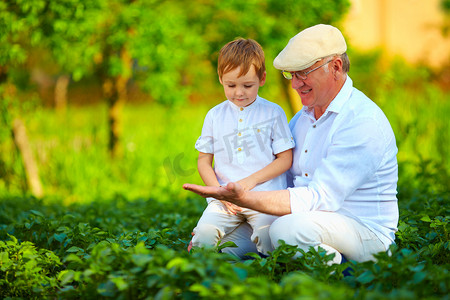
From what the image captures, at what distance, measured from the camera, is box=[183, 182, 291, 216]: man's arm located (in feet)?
8.72

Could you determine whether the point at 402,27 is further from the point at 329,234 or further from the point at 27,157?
the point at 329,234

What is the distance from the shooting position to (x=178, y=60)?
6.47 m

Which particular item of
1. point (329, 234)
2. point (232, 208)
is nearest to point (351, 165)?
point (329, 234)

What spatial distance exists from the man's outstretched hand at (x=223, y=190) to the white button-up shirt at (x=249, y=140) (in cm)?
48

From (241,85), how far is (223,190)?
2.52ft

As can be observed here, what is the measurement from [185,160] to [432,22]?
11752 millimetres

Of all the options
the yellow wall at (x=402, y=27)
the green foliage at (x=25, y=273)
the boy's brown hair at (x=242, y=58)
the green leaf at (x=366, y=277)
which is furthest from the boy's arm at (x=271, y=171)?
the yellow wall at (x=402, y=27)

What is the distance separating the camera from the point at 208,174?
3.24 metres

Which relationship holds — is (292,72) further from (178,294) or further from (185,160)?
(185,160)

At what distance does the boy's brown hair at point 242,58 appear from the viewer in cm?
306

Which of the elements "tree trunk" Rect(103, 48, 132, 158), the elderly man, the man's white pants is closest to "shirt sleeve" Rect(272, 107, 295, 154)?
the elderly man

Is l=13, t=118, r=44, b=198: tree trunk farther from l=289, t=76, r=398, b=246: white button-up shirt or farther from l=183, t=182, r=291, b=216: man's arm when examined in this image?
l=289, t=76, r=398, b=246: white button-up shirt

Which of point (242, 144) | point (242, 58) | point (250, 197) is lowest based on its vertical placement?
point (250, 197)

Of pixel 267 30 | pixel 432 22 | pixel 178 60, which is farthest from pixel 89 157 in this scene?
pixel 432 22
